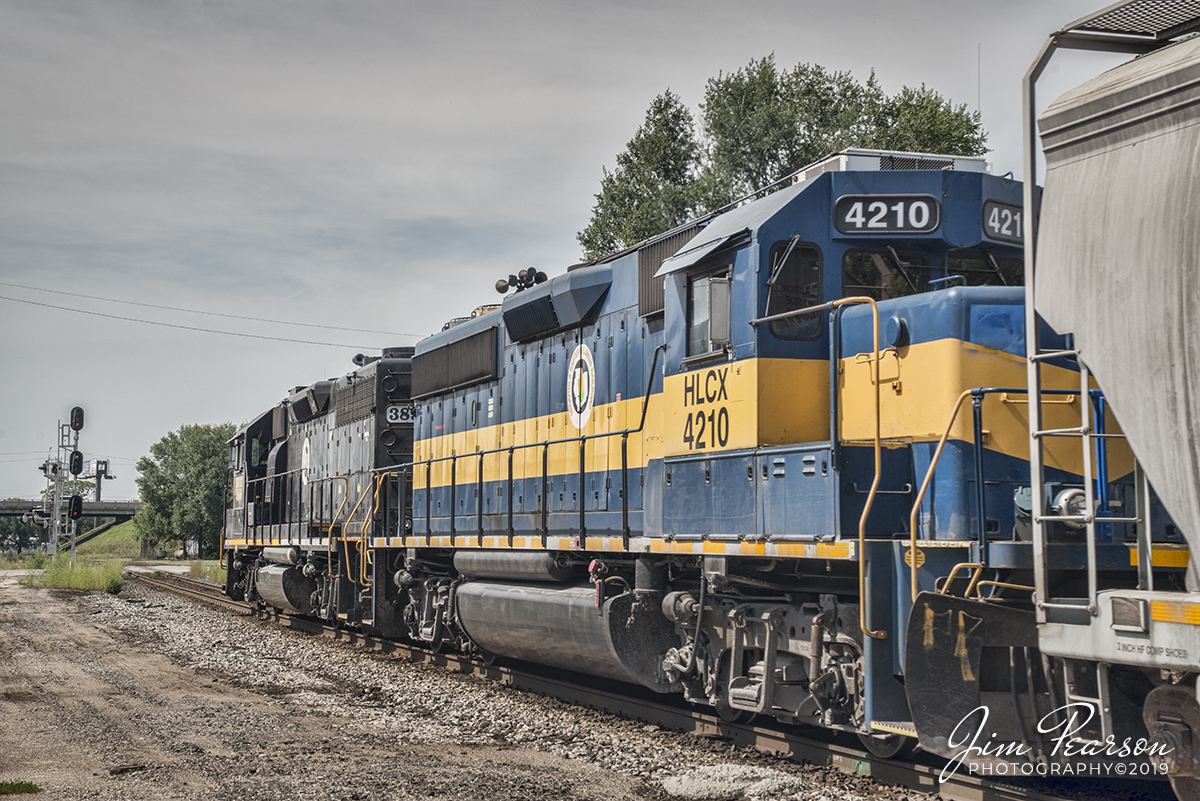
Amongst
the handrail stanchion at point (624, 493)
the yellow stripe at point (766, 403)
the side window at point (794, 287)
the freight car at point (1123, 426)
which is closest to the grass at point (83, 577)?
the handrail stanchion at point (624, 493)

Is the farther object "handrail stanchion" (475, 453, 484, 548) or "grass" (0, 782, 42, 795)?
"handrail stanchion" (475, 453, 484, 548)

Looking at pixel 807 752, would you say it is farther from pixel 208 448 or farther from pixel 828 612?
pixel 208 448

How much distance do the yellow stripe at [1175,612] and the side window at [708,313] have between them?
12.4ft

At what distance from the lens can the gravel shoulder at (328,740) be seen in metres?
7.14

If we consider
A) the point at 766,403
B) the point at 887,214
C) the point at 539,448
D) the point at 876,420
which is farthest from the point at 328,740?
the point at 887,214

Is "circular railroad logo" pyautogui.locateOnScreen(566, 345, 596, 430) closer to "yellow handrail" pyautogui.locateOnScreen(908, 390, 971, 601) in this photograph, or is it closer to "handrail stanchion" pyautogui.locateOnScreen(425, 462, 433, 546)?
"handrail stanchion" pyautogui.locateOnScreen(425, 462, 433, 546)

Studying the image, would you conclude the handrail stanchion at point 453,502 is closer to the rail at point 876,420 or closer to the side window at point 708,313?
the side window at point 708,313

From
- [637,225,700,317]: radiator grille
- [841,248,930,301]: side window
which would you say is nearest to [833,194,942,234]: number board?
[841,248,930,301]: side window

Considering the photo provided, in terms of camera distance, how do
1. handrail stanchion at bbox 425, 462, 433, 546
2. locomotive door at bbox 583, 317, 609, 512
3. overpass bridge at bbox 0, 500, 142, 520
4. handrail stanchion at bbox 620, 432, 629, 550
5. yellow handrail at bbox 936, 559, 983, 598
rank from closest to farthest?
1. yellow handrail at bbox 936, 559, 983, 598
2. handrail stanchion at bbox 620, 432, 629, 550
3. locomotive door at bbox 583, 317, 609, 512
4. handrail stanchion at bbox 425, 462, 433, 546
5. overpass bridge at bbox 0, 500, 142, 520

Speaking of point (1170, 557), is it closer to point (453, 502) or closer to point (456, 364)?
point (453, 502)

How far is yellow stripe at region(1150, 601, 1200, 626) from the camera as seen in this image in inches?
185

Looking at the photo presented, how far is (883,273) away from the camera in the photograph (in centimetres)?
776

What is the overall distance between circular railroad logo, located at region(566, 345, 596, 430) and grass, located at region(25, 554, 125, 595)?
22.9 metres

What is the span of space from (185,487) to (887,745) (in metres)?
87.6
